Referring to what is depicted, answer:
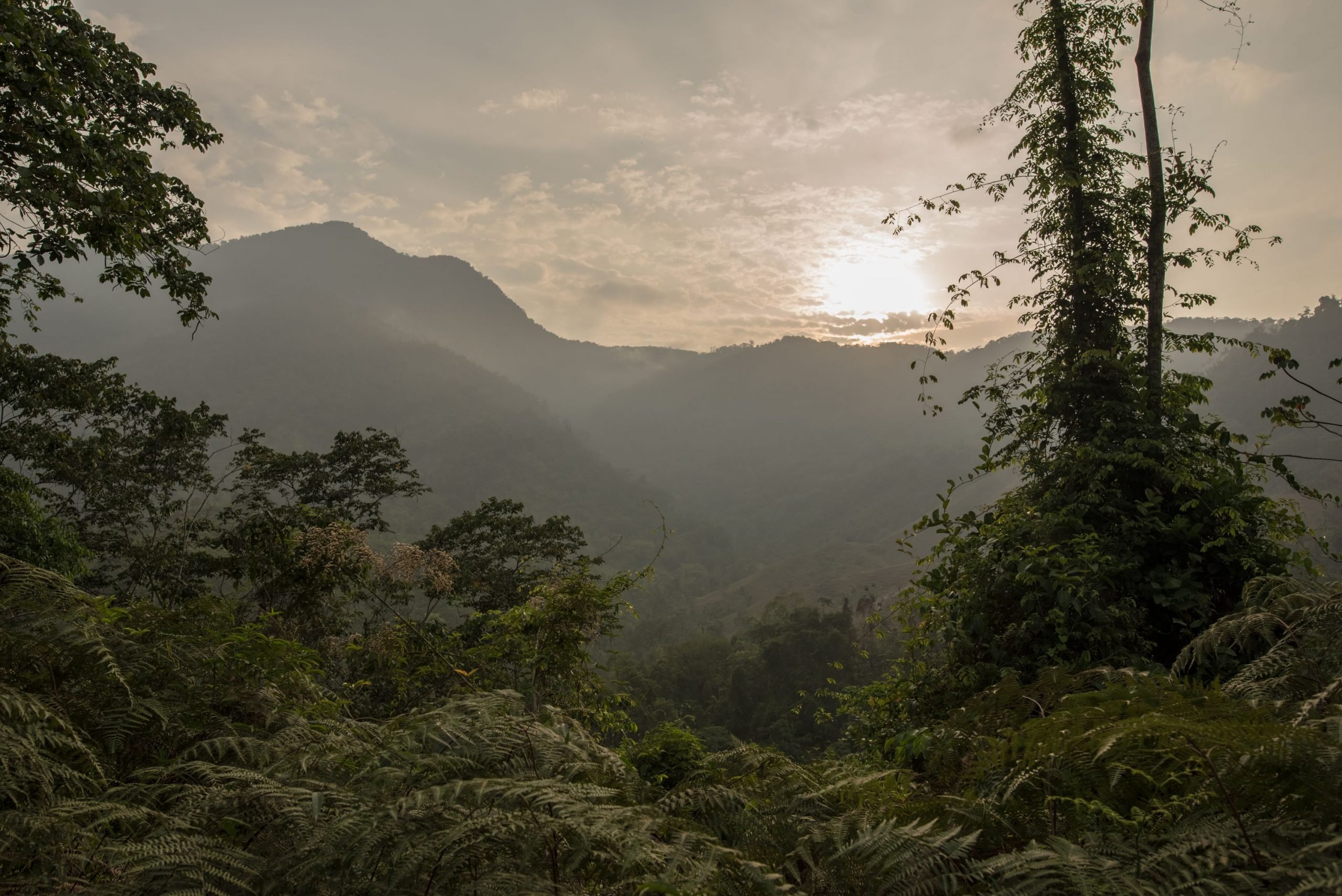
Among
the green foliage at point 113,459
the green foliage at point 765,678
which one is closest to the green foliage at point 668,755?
the green foliage at point 113,459

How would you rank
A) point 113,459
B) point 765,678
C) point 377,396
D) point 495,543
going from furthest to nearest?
point 377,396 → point 765,678 → point 495,543 → point 113,459

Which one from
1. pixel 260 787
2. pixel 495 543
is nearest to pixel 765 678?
pixel 495 543

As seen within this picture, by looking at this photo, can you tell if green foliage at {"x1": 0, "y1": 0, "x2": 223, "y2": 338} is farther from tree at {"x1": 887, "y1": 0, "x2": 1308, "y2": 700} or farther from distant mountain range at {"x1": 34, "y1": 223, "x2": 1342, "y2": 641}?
distant mountain range at {"x1": 34, "y1": 223, "x2": 1342, "y2": 641}

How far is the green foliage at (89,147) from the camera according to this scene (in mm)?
4898

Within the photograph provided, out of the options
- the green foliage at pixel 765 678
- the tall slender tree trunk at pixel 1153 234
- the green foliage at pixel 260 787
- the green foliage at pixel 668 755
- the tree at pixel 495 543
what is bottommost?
the green foliage at pixel 765 678

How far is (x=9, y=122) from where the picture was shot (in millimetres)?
4969

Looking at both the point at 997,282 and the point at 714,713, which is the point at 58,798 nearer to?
the point at 997,282

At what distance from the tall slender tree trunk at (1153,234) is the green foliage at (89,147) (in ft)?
27.4

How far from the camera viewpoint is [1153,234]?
246 inches

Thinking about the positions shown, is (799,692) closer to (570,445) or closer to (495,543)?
(495,543)

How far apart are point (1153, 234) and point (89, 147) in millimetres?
8871

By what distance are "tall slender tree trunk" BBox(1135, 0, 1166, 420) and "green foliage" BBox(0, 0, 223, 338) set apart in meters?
8.34

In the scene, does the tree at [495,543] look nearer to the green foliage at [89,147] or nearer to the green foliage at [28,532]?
the green foliage at [28,532]

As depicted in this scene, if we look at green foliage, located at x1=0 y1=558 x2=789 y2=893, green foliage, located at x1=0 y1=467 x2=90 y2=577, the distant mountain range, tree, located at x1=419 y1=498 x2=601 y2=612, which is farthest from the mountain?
green foliage, located at x1=0 y1=558 x2=789 y2=893
